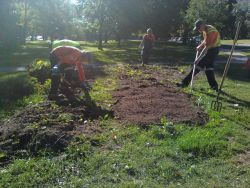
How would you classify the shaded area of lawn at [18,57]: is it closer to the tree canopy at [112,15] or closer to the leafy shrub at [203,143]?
the tree canopy at [112,15]

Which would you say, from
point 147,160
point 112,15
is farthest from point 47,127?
point 112,15

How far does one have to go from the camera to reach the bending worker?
10211 millimetres

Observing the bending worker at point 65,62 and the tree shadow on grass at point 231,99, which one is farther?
the tree shadow on grass at point 231,99

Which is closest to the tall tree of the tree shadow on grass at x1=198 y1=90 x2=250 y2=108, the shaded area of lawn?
the shaded area of lawn

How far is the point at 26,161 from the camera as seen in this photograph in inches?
234

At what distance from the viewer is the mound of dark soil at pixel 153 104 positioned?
847 cm

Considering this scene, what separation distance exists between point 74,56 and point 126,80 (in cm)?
426

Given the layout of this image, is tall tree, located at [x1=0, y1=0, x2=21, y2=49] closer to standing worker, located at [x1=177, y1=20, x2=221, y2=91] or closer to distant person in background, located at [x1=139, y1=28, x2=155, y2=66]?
distant person in background, located at [x1=139, y1=28, x2=155, y2=66]

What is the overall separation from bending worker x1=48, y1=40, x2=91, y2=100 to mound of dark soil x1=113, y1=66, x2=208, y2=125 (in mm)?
1228

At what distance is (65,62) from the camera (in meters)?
10.5

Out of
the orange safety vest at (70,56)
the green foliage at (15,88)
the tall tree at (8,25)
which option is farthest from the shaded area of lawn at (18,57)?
the orange safety vest at (70,56)

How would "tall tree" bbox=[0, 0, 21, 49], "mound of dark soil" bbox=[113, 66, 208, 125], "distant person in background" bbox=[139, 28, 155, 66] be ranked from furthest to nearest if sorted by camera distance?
"tall tree" bbox=[0, 0, 21, 49] → "distant person in background" bbox=[139, 28, 155, 66] → "mound of dark soil" bbox=[113, 66, 208, 125]

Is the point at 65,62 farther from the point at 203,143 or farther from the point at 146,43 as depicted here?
the point at 146,43

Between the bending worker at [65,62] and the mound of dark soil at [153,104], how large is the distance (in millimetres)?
A: 1228
